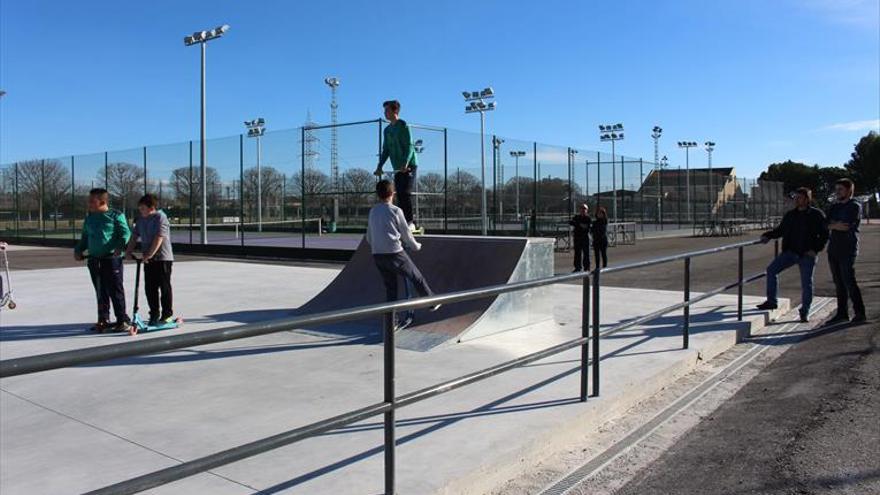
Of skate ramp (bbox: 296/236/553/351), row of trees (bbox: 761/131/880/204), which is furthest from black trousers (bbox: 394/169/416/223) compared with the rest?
row of trees (bbox: 761/131/880/204)

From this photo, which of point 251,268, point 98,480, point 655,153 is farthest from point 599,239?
point 655,153

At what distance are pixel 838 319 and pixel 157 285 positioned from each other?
8.85 metres

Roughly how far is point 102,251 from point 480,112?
105 feet

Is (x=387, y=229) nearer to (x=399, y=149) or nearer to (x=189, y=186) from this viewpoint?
(x=399, y=149)

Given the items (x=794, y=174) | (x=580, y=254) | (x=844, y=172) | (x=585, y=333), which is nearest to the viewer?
(x=585, y=333)

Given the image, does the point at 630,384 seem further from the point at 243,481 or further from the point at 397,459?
the point at 243,481

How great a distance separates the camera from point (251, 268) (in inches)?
693

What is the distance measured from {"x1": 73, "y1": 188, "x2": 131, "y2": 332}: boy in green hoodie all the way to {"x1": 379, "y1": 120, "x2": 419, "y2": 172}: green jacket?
3.47 metres

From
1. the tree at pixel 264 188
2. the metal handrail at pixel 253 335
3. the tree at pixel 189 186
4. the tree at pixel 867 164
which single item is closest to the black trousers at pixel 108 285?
the metal handrail at pixel 253 335

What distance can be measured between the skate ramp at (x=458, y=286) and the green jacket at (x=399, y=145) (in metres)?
1.25

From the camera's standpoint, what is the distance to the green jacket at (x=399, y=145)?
Answer: 357 inches

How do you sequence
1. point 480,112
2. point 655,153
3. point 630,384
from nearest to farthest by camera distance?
point 630,384 → point 480,112 → point 655,153

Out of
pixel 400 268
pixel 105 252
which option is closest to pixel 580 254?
pixel 400 268

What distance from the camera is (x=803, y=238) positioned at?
30.4ft
